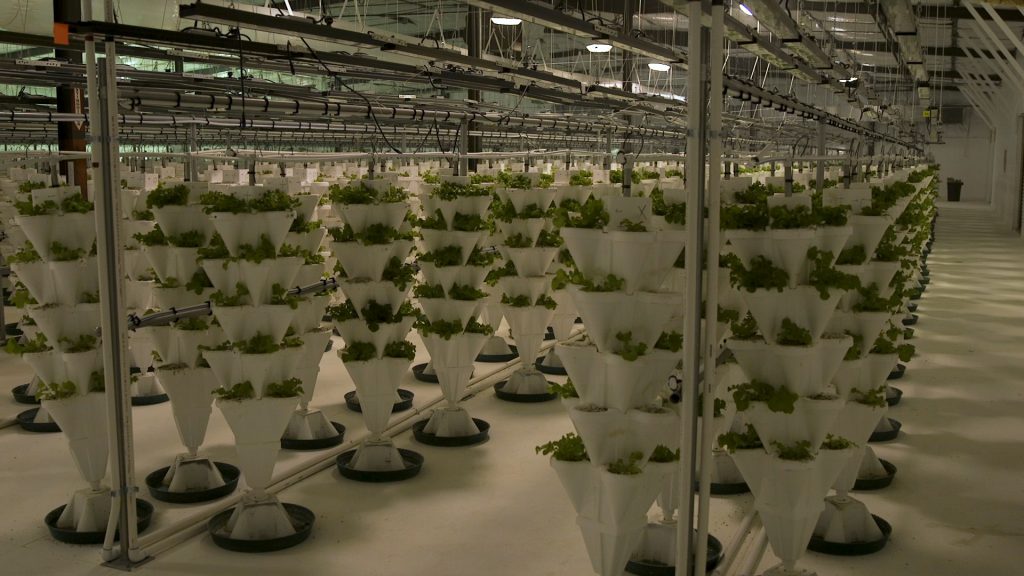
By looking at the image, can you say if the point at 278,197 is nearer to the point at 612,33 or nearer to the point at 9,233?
the point at 612,33

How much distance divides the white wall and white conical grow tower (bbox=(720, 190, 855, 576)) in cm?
4352

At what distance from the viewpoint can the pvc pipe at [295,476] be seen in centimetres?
584

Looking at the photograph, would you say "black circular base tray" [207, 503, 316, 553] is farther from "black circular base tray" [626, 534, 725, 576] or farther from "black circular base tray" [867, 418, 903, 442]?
"black circular base tray" [867, 418, 903, 442]

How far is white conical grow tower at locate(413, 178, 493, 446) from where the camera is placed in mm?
7664

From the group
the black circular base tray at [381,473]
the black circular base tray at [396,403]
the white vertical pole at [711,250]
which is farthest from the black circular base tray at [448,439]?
the white vertical pole at [711,250]

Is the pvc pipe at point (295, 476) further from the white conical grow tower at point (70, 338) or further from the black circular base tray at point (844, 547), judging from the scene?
the black circular base tray at point (844, 547)

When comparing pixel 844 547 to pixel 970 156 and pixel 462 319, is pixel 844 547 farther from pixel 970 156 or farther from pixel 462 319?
pixel 970 156

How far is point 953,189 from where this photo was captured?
4325cm

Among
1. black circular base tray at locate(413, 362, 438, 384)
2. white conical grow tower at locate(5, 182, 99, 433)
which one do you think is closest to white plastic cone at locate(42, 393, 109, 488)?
Result: white conical grow tower at locate(5, 182, 99, 433)

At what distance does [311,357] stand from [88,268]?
169cm

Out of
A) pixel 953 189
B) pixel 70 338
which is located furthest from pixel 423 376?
pixel 953 189

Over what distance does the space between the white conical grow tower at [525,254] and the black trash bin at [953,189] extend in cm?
3938

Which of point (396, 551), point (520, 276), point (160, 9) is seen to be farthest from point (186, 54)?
point (396, 551)

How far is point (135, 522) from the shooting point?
5.54 m
